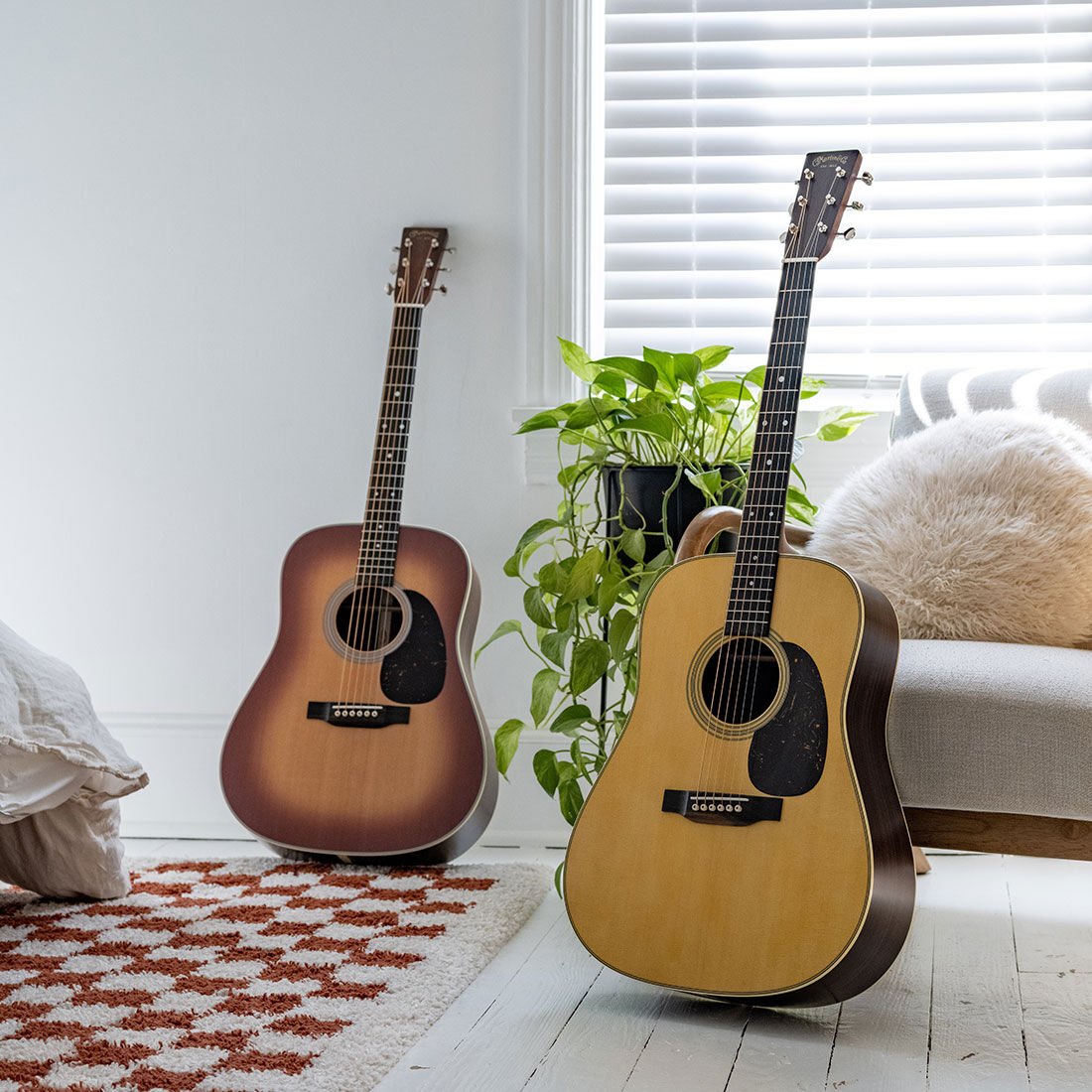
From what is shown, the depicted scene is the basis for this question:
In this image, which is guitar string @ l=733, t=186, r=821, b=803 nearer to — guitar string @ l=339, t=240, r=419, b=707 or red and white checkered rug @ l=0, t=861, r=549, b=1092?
red and white checkered rug @ l=0, t=861, r=549, b=1092

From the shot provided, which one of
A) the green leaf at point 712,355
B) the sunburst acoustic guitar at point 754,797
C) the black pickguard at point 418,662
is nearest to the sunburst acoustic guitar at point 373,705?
the black pickguard at point 418,662

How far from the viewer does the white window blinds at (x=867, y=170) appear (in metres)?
2.51

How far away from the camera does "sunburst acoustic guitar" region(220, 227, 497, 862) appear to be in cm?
217

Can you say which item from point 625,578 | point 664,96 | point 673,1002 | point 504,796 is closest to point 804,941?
point 673,1002

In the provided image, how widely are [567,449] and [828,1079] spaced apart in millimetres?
1421

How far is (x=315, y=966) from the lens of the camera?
1655 mm

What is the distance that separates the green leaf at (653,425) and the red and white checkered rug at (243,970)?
30.9 inches

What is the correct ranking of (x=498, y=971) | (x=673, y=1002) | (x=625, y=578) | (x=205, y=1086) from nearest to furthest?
(x=205, y=1086), (x=673, y=1002), (x=498, y=971), (x=625, y=578)

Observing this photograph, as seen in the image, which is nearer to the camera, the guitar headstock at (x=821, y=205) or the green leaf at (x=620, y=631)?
the guitar headstock at (x=821, y=205)

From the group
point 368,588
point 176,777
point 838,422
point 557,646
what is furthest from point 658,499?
point 176,777

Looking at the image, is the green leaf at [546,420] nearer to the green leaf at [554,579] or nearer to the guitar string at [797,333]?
the green leaf at [554,579]

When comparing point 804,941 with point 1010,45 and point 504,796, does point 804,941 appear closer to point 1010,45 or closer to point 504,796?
point 504,796

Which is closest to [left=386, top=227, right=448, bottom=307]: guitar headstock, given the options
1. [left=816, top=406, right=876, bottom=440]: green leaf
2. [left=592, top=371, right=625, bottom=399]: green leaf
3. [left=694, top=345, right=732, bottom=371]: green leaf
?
[left=592, top=371, right=625, bottom=399]: green leaf

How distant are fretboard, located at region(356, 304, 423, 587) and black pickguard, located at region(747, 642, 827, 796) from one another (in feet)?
3.20
